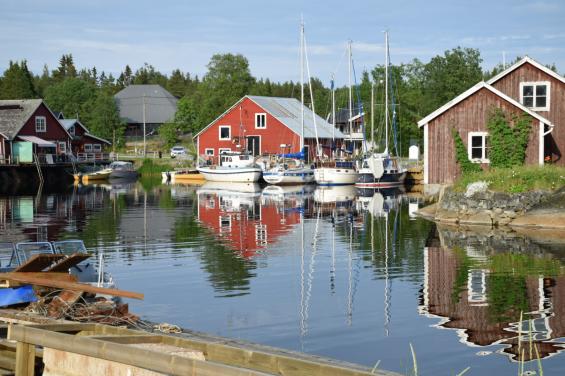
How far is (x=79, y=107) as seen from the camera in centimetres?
12769

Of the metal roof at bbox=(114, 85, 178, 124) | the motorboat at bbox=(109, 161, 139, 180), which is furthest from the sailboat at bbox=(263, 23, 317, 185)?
the metal roof at bbox=(114, 85, 178, 124)

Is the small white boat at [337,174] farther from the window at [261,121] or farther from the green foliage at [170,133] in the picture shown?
the green foliage at [170,133]

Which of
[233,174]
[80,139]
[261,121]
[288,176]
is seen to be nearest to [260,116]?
[261,121]

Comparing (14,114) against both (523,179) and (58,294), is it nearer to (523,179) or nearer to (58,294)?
(523,179)

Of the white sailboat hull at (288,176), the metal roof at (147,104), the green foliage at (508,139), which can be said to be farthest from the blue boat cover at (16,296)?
the metal roof at (147,104)

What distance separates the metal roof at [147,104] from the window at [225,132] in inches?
1503

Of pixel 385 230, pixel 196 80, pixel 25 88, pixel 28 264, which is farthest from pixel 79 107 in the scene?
pixel 28 264

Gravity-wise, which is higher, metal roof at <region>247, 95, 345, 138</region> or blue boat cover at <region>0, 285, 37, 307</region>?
metal roof at <region>247, 95, 345, 138</region>

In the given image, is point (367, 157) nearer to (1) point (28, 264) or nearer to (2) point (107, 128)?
(2) point (107, 128)

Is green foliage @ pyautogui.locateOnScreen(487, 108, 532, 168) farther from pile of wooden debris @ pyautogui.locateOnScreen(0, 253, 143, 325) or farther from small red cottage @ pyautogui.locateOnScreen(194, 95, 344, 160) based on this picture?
small red cottage @ pyautogui.locateOnScreen(194, 95, 344, 160)

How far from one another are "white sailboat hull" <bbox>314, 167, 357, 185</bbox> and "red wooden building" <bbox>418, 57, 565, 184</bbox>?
67.8 ft

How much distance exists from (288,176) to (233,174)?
623cm

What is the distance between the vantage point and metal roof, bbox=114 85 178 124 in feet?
431

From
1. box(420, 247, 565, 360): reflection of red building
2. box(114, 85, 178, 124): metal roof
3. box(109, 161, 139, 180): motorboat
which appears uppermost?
box(114, 85, 178, 124): metal roof
